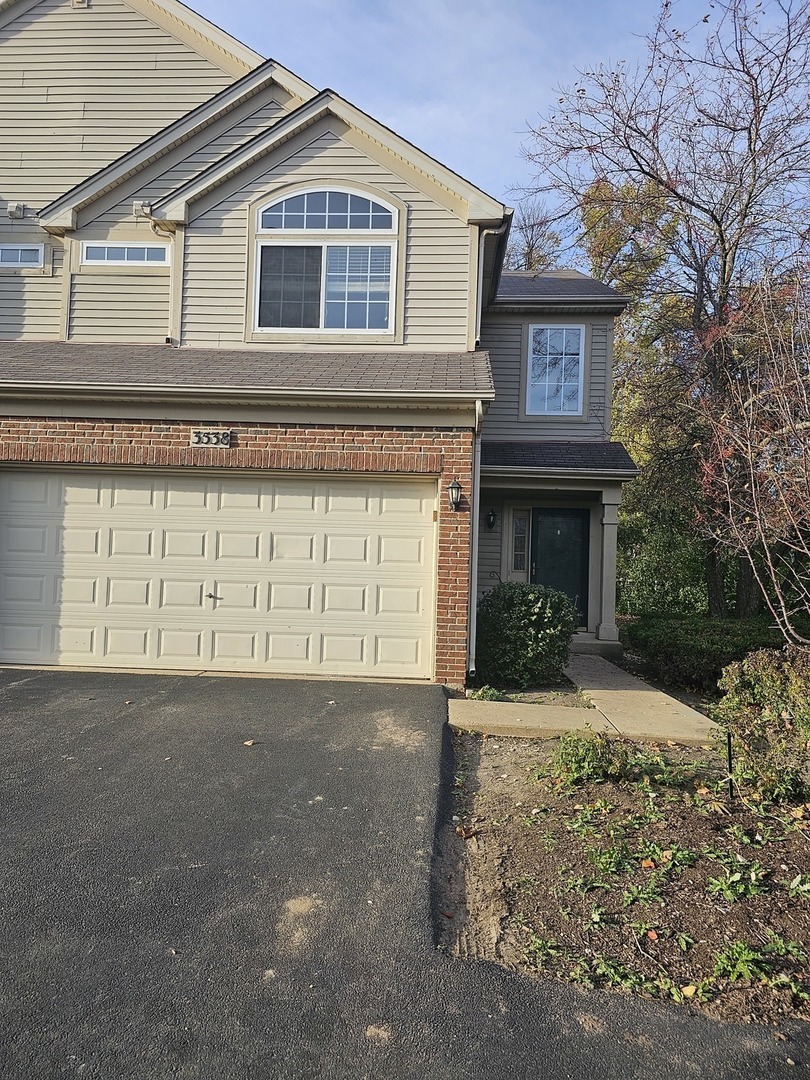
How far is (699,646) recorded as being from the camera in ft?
28.4

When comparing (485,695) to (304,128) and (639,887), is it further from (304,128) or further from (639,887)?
(304,128)

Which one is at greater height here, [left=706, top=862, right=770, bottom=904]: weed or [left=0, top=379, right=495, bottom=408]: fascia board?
[left=0, top=379, right=495, bottom=408]: fascia board

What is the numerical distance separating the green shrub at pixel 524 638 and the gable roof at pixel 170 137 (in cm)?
768

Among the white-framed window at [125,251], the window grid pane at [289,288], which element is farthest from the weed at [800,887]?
the white-framed window at [125,251]

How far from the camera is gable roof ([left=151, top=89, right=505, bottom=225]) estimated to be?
8469 mm

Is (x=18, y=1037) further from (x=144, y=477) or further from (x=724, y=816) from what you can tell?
(x=144, y=477)

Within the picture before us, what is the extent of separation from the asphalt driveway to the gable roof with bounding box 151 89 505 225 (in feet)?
22.5

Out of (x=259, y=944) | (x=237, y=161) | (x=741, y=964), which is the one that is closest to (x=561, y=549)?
(x=237, y=161)

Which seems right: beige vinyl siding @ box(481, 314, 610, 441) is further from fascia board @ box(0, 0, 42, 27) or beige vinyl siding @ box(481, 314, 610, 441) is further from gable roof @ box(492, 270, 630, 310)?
fascia board @ box(0, 0, 42, 27)

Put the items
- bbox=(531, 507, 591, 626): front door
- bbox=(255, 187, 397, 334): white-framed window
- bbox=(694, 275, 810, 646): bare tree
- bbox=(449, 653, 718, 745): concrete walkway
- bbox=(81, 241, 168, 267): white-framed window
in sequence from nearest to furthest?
1. bbox=(694, 275, 810, 646): bare tree
2. bbox=(449, 653, 718, 745): concrete walkway
3. bbox=(255, 187, 397, 334): white-framed window
4. bbox=(81, 241, 168, 267): white-framed window
5. bbox=(531, 507, 591, 626): front door

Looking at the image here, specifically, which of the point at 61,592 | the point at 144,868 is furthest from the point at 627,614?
the point at 144,868

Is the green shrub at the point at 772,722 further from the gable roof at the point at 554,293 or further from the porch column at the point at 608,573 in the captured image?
the gable roof at the point at 554,293

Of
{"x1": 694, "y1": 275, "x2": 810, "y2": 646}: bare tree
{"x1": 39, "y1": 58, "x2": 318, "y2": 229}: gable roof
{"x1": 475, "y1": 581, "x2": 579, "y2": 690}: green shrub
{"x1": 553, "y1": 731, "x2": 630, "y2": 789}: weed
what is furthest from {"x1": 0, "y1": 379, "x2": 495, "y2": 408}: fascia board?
{"x1": 553, "y1": 731, "x2": 630, "y2": 789}: weed

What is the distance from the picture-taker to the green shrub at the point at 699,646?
8586 millimetres
